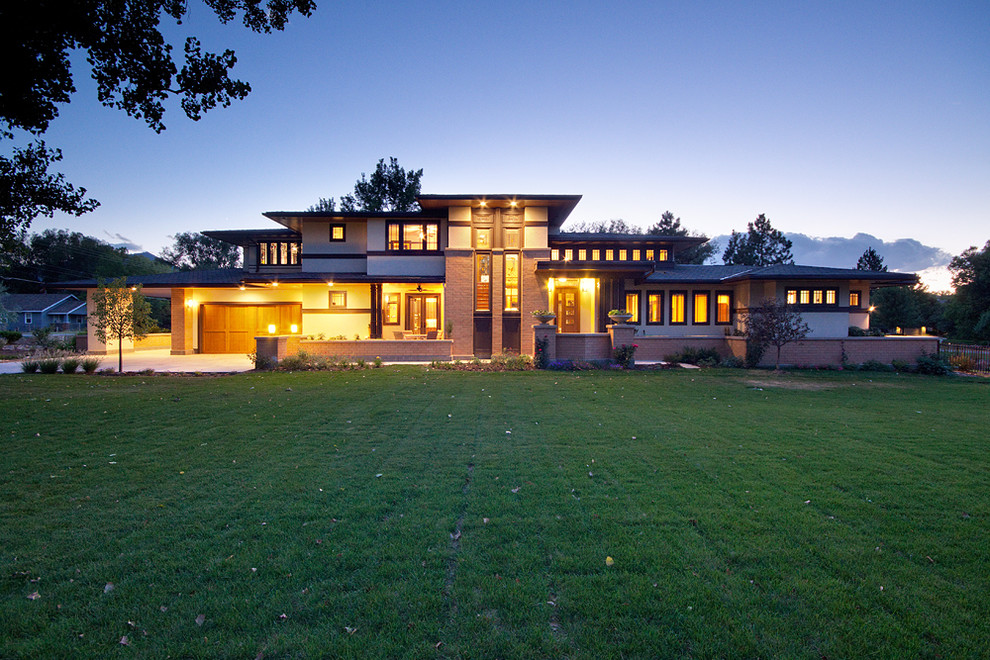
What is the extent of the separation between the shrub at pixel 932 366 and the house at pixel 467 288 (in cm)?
270

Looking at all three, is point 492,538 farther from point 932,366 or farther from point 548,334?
point 932,366

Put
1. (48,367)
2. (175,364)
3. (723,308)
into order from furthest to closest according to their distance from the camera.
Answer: (723,308)
(175,364)
(48,367)

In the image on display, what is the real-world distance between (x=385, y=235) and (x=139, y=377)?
11560 millimetres

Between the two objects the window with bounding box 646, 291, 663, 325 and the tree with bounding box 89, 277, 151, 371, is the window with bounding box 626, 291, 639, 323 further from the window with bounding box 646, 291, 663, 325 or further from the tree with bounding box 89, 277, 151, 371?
the tree with bounding box 89, 277, 151, 371

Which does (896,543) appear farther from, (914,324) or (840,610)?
(914,324)

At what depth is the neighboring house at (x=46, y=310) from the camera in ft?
161

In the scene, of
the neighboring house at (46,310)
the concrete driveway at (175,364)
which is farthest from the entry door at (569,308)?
the neighboring house at (46,310)

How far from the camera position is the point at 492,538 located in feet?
11.8

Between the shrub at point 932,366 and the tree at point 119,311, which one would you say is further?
the shrub at point 932,366

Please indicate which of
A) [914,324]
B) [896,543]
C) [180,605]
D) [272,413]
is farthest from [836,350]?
[914,324]

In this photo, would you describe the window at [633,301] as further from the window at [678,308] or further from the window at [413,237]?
the window at [413,237]

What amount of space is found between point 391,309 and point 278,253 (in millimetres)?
7331

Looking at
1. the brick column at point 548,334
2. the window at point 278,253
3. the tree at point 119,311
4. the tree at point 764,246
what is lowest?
the brick column at point 548,334

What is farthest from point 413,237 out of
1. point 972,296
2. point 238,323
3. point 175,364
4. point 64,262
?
point 64,262
